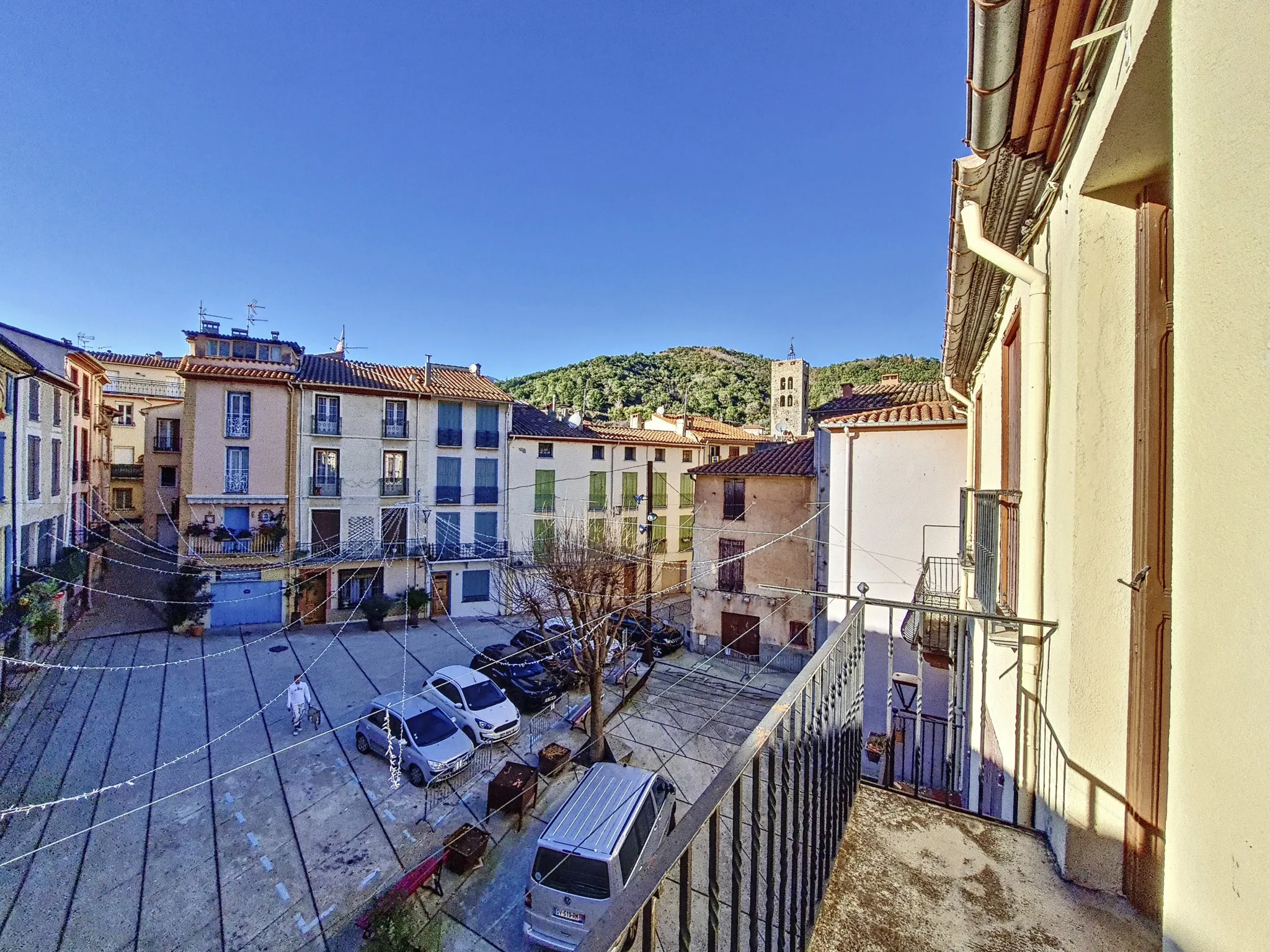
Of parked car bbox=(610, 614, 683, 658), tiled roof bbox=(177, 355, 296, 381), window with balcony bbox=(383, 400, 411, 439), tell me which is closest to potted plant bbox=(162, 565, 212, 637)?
tiled roof bbox=(177, 355, 296, 381)

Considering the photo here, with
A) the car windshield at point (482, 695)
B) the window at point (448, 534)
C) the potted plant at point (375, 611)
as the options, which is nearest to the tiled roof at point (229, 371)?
the window at point (448, 534)

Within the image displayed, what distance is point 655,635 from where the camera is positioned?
18.1 meters

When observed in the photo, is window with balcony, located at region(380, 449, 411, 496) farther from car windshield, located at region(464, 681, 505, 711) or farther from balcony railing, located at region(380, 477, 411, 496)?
car windshield, located at region(464, 681, 505, 711)

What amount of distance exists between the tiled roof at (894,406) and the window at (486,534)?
43.4 ft

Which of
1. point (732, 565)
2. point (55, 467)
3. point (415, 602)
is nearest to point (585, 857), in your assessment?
point (732, 565)

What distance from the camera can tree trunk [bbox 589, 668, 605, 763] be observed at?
1076 centimetres

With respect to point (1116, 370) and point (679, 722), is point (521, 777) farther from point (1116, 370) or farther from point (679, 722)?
point (1116, 370)

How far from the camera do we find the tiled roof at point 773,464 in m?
16.7

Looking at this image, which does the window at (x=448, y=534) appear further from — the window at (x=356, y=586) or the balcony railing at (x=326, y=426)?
the balcony railing at (x=326, y=426)

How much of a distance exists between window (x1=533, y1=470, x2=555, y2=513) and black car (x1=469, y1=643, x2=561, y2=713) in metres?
8.52

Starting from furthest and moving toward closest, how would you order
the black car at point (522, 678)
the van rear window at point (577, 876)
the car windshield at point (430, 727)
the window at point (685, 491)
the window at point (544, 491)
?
the window at point (685, 491) < the window at point (544, 491) < the black car at point (522, 678) < the car windshield at point (430, 727) < the van rear window at point (577, 876)

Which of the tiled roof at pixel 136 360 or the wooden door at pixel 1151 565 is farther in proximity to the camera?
the tiled roof at pixel 136 360

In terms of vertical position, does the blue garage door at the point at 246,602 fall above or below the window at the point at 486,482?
below

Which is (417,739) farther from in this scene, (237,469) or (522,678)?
(237,469)
